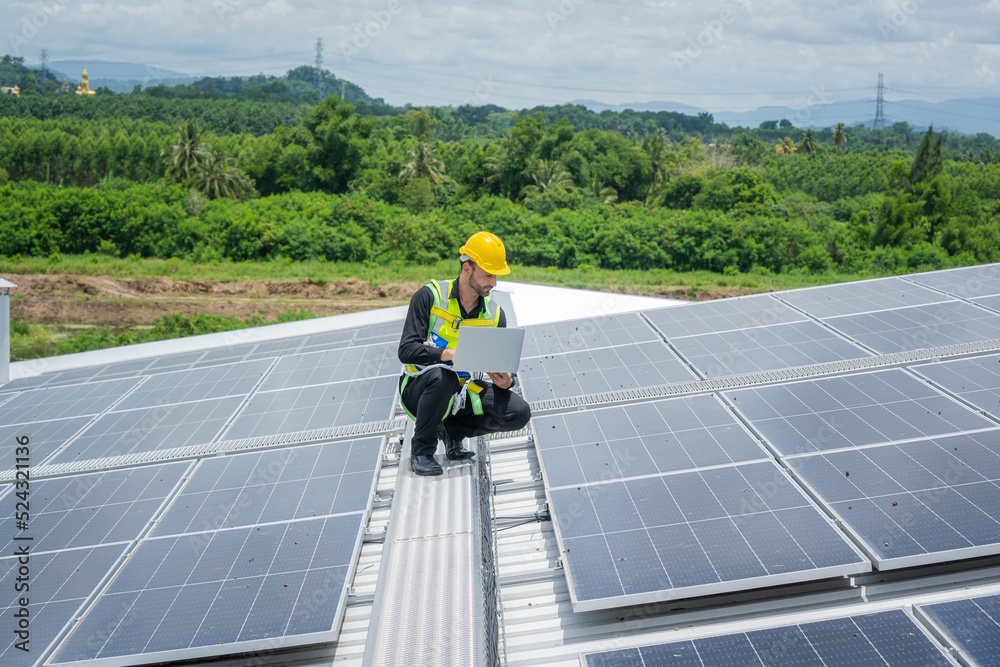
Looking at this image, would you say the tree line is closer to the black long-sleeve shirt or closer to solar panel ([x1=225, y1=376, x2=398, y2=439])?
solar panel ([x1=225, y1=376, x2=398, y2=439])

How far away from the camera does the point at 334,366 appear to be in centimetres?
964

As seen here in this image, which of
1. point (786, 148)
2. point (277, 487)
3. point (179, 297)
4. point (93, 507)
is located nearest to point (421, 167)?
point (179, 297)

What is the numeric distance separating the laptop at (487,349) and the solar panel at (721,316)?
5.47m

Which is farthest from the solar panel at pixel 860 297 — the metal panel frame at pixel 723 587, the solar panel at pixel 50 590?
the solar panel at pixel 50 590

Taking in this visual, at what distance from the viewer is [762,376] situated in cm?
737

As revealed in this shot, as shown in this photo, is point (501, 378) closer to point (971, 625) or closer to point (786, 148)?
point (971, 625)

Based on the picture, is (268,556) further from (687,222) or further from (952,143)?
(952,143)

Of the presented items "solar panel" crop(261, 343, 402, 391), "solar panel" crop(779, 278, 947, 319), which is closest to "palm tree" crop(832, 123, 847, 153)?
"solar panel" crop(779, 278, 947, 319)

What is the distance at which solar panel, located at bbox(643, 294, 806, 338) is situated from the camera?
9508mm

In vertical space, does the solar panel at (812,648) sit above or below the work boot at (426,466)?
Result: below

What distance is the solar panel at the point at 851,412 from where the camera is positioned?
5797 millimetres

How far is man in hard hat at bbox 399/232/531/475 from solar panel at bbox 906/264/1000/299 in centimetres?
831

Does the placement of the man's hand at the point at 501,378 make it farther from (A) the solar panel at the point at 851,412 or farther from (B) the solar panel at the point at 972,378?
(B) the solar panel at the point at 972,378

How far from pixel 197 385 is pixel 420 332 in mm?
5997
